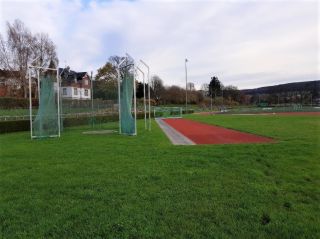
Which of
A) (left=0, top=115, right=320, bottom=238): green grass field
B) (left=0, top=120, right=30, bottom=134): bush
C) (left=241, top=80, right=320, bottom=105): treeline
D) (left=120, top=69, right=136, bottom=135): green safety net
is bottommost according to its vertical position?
(left=0, top=115, right=320, bottom=238): green grass field

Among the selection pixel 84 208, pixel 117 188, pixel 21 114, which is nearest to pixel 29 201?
pixel 84 208

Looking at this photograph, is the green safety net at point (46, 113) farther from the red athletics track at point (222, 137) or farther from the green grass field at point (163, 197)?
the green grass field at point (163, 197)

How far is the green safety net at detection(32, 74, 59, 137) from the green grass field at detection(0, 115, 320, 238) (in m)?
6.36

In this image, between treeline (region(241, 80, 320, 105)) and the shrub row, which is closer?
the shrub row

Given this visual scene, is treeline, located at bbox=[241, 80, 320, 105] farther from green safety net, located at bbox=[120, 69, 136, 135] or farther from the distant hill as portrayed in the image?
green safety net, located at bbox=[120, 69, 136, 135]

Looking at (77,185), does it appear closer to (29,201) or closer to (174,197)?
(29,201)

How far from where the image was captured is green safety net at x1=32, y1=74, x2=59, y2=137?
43.7 ft

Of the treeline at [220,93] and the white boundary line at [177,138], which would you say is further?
the treeline at [220,93]

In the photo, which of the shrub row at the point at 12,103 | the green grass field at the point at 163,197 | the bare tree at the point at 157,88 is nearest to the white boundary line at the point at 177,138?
the green grass field at the point at 163,197

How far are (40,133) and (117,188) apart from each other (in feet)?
31.8

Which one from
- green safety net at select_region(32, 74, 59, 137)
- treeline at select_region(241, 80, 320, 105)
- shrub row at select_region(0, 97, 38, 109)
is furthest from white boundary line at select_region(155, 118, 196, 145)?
treeline at select_region(241, 80, 320, 105)

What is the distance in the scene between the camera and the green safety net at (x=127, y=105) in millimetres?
14055

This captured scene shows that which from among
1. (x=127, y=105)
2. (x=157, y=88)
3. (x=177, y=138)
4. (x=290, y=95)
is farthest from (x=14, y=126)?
(x=290, y=95)

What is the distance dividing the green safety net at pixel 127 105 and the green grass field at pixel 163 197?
6843 mm
